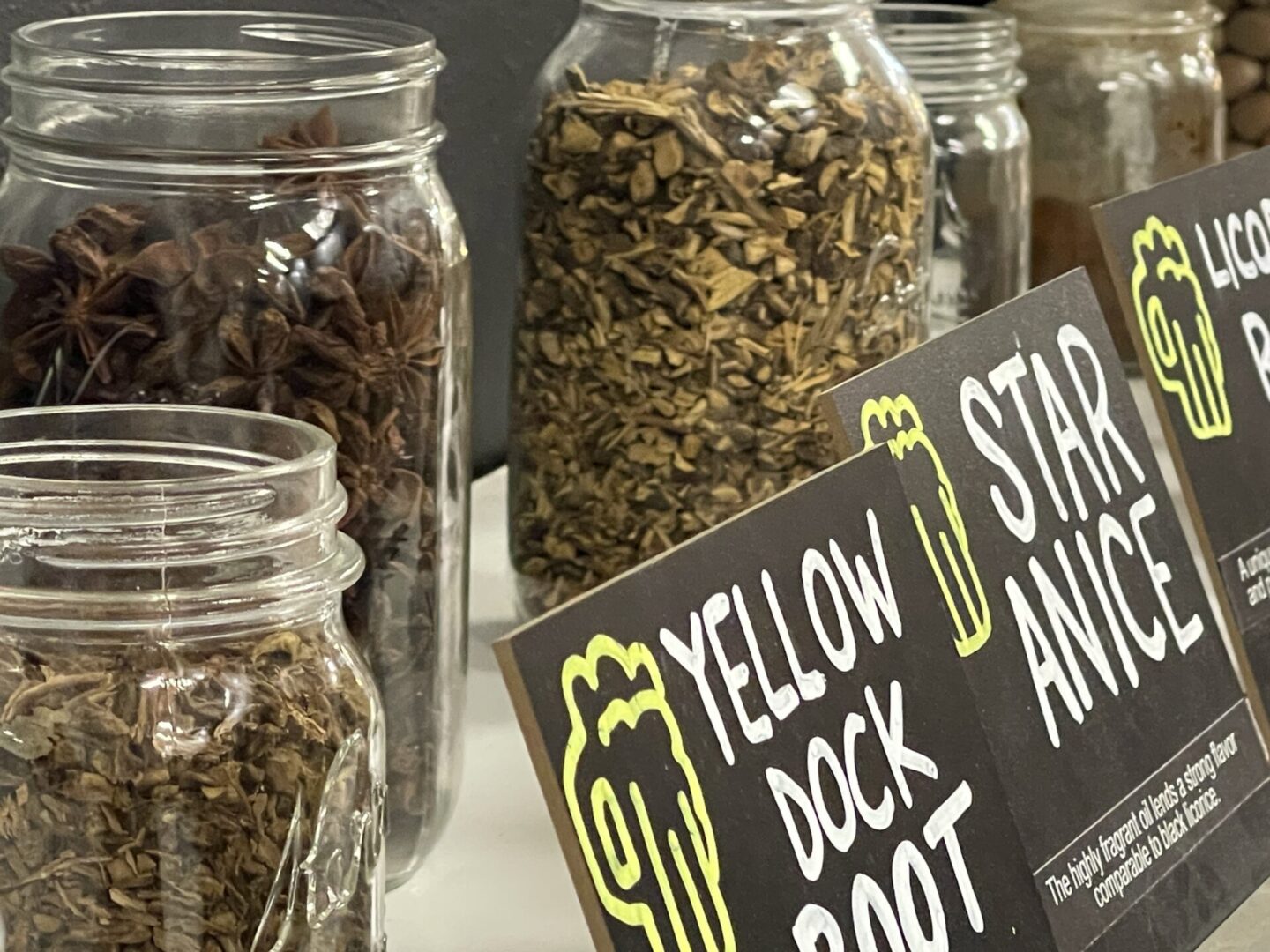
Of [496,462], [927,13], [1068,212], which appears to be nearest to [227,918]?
Result: [496,462]

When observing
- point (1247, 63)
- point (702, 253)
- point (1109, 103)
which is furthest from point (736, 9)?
point (1247, 63)

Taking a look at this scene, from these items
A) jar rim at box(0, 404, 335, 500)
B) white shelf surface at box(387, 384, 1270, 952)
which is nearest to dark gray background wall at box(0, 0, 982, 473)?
white shelf surface at box(387, 384, 1270, 952)

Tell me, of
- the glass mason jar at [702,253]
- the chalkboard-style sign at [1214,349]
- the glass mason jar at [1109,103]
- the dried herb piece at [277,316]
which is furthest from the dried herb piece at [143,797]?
the glass mason jar at [1109,103]

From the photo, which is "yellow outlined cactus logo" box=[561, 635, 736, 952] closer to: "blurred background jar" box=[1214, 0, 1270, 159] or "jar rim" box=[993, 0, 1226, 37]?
"jar rim" box=[993, 0, 1226, 37]

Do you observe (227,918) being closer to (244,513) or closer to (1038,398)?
(244,513)

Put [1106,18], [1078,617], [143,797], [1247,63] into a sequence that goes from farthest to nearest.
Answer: [1247,63], [1106,18], [1078,617], [143,797]

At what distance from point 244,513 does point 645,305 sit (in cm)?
33

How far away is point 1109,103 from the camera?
4.12 feet

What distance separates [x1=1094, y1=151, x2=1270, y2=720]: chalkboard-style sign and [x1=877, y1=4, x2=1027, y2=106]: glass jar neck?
0.23m

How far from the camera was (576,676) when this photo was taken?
0.45 metres

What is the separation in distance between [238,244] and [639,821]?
223 millimetres

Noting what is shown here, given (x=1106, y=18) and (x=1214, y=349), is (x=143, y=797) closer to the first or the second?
(x=1214, y=349)

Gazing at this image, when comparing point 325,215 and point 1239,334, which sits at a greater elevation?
point 325,215

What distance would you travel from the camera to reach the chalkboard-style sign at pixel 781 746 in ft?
1.49
